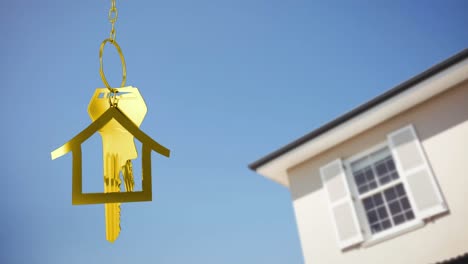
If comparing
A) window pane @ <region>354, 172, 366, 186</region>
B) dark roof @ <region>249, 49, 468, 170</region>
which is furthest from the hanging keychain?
window pane @ <region>354, 172, 366, 186</region>

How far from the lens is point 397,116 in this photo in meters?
8.45

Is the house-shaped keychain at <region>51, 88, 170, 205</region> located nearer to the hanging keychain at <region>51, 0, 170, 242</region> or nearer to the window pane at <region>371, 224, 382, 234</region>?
the hanging keychain at <region>51, 0, 170, 242</region>

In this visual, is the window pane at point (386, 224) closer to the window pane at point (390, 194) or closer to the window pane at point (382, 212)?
the window pane at point (382, 212)

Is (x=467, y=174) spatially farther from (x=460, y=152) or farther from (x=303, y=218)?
(x=303, y=218)

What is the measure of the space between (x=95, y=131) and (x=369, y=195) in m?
7.96

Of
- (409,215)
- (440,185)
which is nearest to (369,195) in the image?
(409,215)

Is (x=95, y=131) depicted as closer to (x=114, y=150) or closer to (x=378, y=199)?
(x=114, y=150)

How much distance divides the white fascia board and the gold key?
797cm

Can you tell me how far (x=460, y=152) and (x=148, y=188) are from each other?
7.87 metres

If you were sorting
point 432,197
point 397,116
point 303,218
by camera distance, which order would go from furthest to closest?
point 303,218, point 397,116, point 432,197

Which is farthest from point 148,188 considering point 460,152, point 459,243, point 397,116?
point 397,116

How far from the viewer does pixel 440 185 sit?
7.27 metres

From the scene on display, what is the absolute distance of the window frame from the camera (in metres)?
7.35

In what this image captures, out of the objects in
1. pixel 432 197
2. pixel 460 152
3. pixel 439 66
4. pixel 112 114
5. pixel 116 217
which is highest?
pixel 439 66
